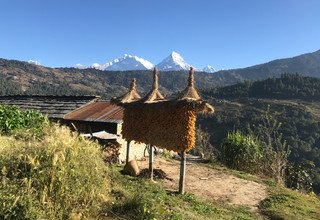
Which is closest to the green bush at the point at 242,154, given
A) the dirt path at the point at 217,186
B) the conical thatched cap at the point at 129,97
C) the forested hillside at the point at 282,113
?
the dirt path at the point at 217,186

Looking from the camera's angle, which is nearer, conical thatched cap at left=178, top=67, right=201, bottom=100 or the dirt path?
conical thatched cap at left=178, top=67, right=201, bottom=100

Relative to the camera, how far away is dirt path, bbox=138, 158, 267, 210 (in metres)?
16.3

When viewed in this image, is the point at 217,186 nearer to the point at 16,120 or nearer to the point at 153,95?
the point at 153,95

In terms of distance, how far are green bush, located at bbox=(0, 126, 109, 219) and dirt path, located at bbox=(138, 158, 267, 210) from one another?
7149mm

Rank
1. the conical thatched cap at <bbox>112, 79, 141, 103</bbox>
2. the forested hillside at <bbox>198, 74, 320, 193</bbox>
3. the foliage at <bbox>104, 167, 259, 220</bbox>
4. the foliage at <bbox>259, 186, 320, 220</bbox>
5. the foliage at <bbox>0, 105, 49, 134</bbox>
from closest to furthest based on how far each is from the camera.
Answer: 1. the foliage at <bbox>104, 167, 259, 220</bbox>
2. the foliage at <bbox>259, 186, 320, 220</bbox>
3. the foliage at <bbox>0, 105, 49, 134</bbox>
4. the conical thatched cap at <bbox>112, 79, 141, 103</bbox>
5. the forested hillside at <bbox>198, 74, 320, 193</bbox>

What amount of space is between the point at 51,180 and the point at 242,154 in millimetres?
17861

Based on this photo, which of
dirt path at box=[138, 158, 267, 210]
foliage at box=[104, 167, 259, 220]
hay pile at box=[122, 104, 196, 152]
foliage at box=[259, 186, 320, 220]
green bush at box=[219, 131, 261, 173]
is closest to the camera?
foliage at box=[104, 167, 259, 220]

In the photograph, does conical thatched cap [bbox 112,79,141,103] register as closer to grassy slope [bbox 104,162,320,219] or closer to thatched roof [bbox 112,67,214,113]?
thatched roof [bbox 112,67,214,113]

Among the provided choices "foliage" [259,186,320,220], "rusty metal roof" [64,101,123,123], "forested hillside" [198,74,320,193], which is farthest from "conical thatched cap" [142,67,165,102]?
"forested hillside" [198,74,320,193]

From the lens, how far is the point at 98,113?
998 inches

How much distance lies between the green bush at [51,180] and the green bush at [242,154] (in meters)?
16.2

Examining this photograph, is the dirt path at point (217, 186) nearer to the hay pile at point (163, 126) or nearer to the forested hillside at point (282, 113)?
the hay pile at point (163, 126)

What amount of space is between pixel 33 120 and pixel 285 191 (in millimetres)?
13070

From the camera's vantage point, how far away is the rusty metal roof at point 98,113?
2403 centimetres
